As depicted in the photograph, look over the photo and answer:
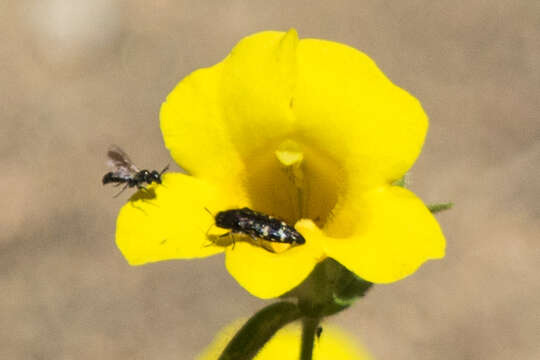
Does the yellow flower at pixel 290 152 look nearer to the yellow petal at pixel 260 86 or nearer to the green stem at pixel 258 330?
the yellow petal at pixel 260 86

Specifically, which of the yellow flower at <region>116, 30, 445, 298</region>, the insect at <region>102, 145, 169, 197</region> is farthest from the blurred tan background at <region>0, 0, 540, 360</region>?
the yellow flower at <region>116, 30, 445, 298</region>

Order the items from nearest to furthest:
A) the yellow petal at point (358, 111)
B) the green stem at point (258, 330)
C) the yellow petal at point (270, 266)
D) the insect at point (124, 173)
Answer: the yellow petal at point (270, 266) → the yellow petal at point (358, 111) → the green stem at point (258, 330) → the insect at point (124, 173)

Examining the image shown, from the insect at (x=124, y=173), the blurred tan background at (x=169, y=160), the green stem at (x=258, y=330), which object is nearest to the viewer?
the green stem at (x=258, y=330)

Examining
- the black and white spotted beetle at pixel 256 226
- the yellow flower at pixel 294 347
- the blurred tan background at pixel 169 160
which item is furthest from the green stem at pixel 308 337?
the blurred tan background at pixel 169 160

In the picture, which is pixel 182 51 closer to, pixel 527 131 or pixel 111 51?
pixel 111 51

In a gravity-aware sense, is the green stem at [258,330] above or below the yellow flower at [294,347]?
above

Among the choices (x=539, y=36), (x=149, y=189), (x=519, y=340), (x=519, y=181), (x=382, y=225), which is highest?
(x=149, y=189)

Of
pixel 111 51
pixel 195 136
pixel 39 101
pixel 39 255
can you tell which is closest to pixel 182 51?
pixel 111 51
